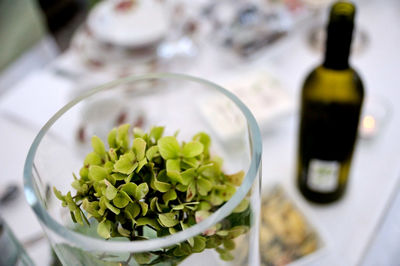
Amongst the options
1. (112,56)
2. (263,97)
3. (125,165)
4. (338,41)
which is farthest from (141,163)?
(112,56)

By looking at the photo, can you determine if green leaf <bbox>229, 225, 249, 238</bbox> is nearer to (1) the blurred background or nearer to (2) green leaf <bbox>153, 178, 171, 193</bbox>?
(2) green leaf <bbox>153, 178, 171, 193</bbox>

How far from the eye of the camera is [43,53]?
4.02 feet

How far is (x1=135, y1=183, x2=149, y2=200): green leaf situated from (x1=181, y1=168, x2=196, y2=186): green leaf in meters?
0.02

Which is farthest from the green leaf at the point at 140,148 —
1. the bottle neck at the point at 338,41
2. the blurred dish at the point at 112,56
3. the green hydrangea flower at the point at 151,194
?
the blurred dish at the point at 112,56

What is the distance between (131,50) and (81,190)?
0.56 meters

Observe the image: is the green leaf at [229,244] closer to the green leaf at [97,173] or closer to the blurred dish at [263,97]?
the green leaf at [97,173]

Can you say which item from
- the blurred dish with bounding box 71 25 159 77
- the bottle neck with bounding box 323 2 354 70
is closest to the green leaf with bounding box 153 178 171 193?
the bottle neck with bounding box 323 2 354 70

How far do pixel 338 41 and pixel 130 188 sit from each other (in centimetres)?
27

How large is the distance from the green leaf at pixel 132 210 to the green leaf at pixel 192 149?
5cm

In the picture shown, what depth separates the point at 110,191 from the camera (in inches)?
10.0

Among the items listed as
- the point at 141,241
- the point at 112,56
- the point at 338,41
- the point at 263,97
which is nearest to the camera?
the point at 141,241

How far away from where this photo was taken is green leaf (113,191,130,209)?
26cm

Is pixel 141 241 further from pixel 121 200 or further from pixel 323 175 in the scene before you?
pixel 323 175

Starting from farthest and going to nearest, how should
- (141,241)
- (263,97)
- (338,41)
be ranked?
(263,97) → (338,41) → (141,241)
